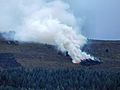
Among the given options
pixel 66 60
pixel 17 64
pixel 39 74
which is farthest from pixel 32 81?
pixel 66 60

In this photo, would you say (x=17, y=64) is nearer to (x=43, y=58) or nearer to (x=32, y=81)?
(x=43, y=58)

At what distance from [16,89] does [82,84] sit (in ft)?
65.5

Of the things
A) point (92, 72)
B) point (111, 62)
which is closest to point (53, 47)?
point (111, 62)

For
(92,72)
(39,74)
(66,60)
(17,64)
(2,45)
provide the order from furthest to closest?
1. (2,45)
2. (66,60)
3. (17,64)
4. (92,72)
5. (39,74)

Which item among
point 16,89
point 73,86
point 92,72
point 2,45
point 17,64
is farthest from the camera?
point 2,45

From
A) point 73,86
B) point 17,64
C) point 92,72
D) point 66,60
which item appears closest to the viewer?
point 73,86

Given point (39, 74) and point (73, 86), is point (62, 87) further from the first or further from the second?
point (39, 74)

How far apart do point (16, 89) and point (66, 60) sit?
213 feet

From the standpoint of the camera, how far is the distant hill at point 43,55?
148125mm

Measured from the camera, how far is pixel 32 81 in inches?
4205

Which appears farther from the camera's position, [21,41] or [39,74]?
[21,41]

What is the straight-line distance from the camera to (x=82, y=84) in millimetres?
107250

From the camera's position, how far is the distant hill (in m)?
148

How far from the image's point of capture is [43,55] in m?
166
